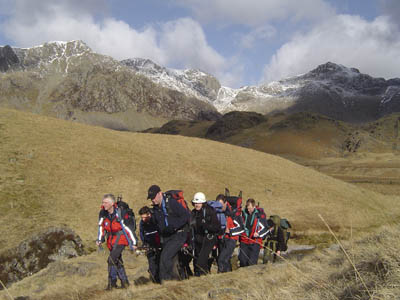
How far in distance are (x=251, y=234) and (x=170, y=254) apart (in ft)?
13.2

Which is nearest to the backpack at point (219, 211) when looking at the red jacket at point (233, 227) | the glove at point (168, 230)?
the red jacket at point (233, 227)

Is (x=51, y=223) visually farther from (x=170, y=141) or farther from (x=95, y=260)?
(x=170, y=141)

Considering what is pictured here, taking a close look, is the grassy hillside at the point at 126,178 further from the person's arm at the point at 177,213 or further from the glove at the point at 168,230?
the person's arm at the point at 177,213

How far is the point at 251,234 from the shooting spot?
11.3 m

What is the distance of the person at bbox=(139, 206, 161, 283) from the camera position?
954 cm

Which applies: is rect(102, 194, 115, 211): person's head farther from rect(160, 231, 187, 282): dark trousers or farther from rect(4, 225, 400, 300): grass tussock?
rect(4, 225, 400, 300): grass tussock

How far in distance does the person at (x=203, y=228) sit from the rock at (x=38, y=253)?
32.3ft

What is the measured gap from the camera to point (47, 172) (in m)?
26.4

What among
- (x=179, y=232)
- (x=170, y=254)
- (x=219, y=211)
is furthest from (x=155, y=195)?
(x=219, y=211)

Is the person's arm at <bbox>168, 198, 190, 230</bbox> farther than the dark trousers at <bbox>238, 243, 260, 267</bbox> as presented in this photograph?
No

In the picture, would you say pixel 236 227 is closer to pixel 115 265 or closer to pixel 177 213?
pixel 177 213

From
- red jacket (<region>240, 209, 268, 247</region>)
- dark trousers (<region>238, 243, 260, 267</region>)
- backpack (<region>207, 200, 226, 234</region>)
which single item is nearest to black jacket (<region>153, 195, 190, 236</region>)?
backpack (<region>207, 200, 226, 234</region>)

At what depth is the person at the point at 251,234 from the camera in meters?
11.3

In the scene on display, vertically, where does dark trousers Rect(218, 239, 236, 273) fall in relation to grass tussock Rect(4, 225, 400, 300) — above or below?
below
